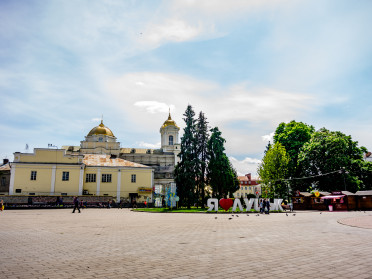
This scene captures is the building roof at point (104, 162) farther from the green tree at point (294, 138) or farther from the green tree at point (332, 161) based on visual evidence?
the green tree at point (332, 161)

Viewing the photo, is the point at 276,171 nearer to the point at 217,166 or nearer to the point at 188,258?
the point at 217,166

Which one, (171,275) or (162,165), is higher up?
(162,165)

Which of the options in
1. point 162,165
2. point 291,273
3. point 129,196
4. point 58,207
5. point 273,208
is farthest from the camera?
point 162,165

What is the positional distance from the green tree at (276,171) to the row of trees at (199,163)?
673 centimetres

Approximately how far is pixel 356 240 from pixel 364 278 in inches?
198

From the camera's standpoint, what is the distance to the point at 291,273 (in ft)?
17.0

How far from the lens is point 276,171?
42.6 metres

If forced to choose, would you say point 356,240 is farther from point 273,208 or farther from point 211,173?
point 211,173

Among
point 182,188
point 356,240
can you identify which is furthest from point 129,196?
point 356,240

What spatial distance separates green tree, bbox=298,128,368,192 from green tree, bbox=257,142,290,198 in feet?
9.35

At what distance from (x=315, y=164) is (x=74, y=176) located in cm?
3815

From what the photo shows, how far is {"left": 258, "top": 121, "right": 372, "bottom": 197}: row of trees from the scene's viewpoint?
129 feet

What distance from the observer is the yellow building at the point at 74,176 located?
44.2 m

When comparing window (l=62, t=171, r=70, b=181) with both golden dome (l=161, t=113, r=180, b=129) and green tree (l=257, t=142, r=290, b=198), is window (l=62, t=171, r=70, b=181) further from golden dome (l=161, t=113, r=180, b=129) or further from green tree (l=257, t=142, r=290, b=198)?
golden dome (l=161, t=113, r=180, b=129)
